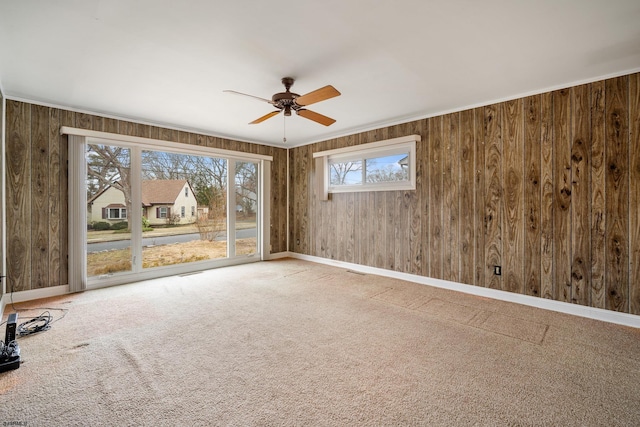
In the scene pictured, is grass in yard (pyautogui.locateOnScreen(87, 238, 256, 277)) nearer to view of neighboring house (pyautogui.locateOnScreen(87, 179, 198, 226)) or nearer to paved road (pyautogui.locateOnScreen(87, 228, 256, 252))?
paved road (pyautogui.locateOnScreen(87, 228, 256, 252))

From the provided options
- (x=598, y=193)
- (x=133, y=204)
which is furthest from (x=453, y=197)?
(x=133, y=204)

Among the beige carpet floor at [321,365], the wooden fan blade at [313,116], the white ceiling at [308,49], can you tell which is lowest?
the beige carpet floor at [321,365]

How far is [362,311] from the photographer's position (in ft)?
10.1

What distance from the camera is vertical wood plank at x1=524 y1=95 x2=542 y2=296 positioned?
323cm

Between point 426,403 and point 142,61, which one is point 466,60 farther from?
point 142,61

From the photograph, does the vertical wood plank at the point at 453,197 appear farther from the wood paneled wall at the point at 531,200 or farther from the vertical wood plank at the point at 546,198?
the vertical wood plank at the point at 546,198

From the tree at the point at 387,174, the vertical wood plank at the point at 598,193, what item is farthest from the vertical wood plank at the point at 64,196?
→ the vertical wood plank at the point at 598,193

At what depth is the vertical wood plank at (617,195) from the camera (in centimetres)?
277

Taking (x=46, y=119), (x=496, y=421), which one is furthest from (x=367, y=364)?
(x=46, y=119)

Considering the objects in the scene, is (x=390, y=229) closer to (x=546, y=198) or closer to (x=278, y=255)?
(x=546, y=198)

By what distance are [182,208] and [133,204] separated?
0.69 metres

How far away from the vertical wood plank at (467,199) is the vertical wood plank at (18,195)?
5379 millimetres

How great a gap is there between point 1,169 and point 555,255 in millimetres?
6102

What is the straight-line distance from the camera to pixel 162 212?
4.50 m
